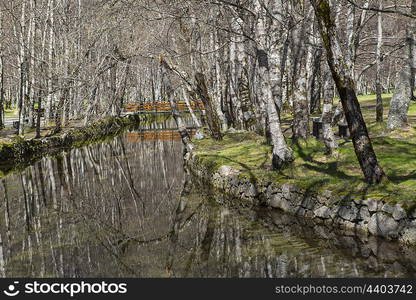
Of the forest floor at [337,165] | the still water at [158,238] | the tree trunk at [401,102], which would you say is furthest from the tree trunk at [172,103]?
the tree trunk at [401,102]

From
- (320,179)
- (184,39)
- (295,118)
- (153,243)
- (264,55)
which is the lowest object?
(153,243)

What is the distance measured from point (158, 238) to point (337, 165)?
5.65 metres

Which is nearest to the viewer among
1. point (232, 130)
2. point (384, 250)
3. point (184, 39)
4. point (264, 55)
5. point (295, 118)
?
point (384, 250)

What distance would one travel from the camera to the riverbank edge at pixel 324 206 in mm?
9570

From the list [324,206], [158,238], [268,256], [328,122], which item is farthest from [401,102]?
[158,238]

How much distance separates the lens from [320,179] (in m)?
12.3

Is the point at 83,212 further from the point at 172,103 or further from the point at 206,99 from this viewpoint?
the point at 206,99

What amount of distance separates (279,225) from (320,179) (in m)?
1.63

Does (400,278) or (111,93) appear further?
(111,93)

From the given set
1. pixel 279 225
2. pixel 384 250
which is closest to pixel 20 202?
pixel 279 225

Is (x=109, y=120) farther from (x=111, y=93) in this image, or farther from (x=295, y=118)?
(x=295, y=118)

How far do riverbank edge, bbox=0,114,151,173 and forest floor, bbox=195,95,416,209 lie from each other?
390 inches

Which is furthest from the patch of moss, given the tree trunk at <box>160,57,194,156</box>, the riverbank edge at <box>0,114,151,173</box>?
the riverbank edge at <box>0,114,151,173</box>

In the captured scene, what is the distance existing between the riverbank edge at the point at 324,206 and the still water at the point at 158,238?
0.32m
